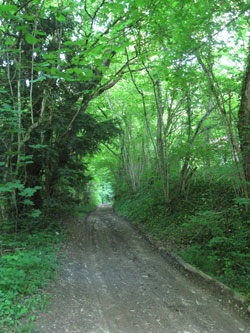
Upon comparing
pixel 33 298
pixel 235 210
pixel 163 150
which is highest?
pixel 163 150

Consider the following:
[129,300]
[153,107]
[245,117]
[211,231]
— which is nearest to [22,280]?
[129,300]

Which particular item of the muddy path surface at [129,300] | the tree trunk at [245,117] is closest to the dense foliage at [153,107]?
the tree trunk at [245,117]

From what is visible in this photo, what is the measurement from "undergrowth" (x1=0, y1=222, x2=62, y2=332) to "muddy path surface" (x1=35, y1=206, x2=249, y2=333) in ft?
0.70

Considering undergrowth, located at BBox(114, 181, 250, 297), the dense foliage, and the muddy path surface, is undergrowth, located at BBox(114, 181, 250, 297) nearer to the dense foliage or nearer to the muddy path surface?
the dense foliage

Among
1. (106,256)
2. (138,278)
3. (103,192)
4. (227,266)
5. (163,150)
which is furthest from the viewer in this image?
(103,192)

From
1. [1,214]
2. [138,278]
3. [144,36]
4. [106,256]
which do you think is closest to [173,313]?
[138,278]

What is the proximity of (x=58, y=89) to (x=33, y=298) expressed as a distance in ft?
20.0

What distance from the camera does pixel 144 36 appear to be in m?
7.64

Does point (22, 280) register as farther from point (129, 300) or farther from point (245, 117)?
point (245, 117)

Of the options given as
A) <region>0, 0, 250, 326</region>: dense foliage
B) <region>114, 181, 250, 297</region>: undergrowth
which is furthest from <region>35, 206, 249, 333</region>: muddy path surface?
<region>0, 0, 250, 326</region>: dense foliage

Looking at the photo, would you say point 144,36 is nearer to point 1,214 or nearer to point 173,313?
point 1,214

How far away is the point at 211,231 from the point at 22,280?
4160 millimetres

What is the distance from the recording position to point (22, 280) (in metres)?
3.84

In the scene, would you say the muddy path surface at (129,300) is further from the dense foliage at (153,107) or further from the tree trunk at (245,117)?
the tree trunk at (245,117)
